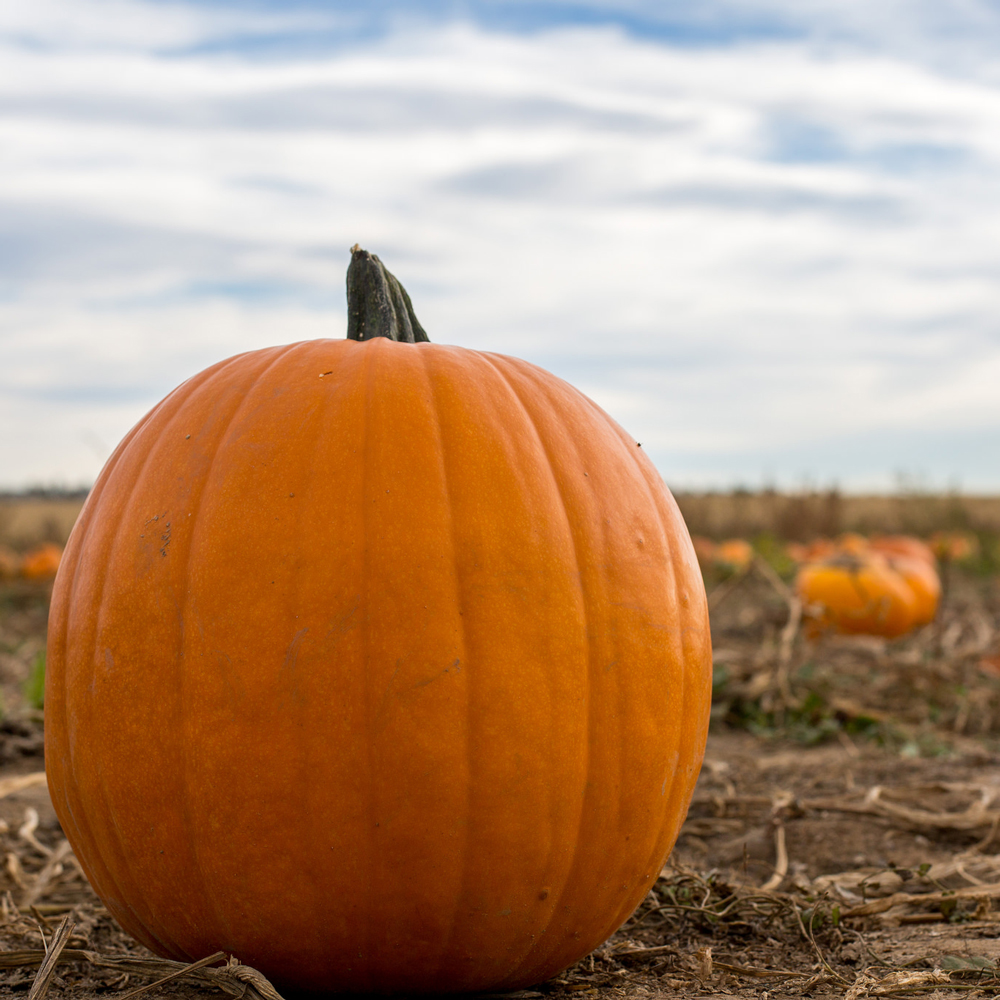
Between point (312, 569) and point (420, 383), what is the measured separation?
17.6 inches

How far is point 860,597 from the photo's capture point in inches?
293

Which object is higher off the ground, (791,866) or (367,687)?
(367,687)

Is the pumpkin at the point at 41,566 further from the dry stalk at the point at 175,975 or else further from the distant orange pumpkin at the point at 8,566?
the dry stalk at the point at 175,975

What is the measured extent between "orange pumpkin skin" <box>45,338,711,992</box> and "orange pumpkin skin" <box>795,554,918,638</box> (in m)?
5.68

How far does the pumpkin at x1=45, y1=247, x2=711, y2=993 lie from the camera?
5.73 ft

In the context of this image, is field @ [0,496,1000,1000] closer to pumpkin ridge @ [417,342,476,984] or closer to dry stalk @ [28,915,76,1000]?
dry stalk @ [28,915,76,1000]

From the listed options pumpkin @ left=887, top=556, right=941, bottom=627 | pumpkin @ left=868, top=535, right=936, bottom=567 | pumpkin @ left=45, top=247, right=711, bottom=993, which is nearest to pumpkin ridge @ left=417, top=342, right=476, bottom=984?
pumpkin @ left=45, top=247, right=711, bottom=993

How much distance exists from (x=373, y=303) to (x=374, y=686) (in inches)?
36.9

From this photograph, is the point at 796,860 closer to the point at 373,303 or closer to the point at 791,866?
the point at 791,866

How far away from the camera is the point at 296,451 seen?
74.1 inches

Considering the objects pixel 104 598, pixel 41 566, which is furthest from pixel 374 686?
pixel 41 566

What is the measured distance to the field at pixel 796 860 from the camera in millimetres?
2070

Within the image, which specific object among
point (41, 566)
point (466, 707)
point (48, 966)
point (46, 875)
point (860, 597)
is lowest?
point (41, 566)

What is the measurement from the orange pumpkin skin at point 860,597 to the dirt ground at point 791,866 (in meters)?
1.45
